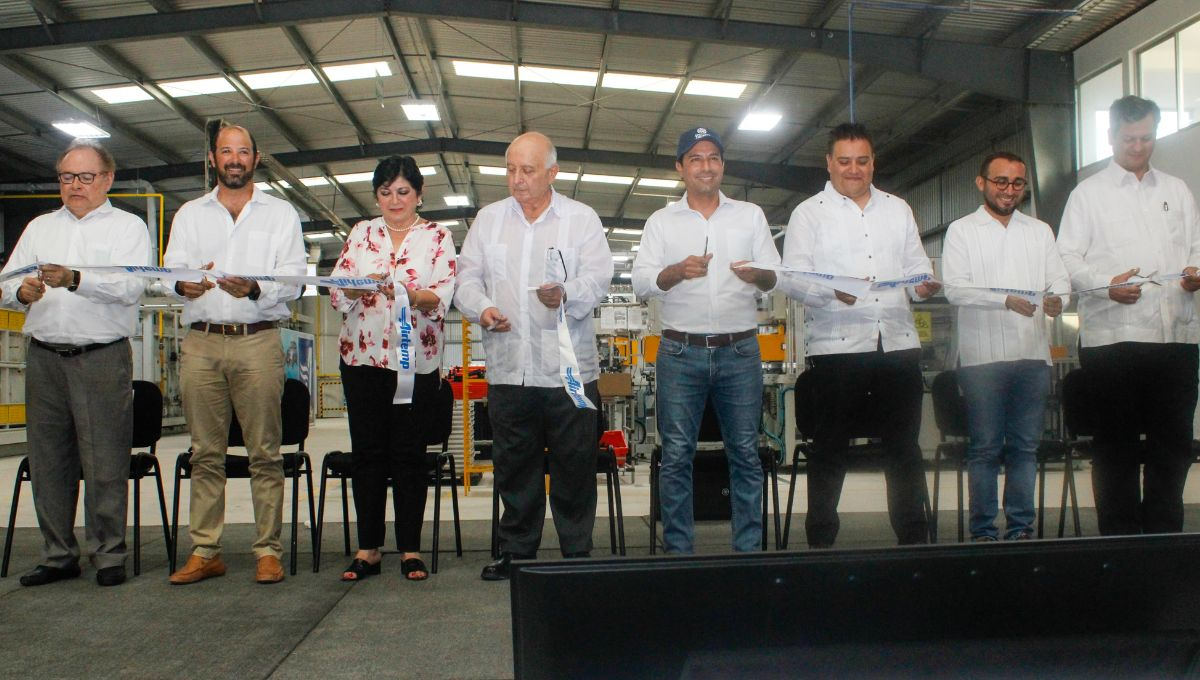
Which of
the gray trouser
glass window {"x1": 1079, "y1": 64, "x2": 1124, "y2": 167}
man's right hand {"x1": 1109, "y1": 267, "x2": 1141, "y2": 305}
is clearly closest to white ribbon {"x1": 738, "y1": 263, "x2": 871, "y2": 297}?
man's right hand {"x1": 1109, "y1": 267, "x2": 1141, "y2": 305}

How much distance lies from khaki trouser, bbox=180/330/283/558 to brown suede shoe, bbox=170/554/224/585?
0.08 ft

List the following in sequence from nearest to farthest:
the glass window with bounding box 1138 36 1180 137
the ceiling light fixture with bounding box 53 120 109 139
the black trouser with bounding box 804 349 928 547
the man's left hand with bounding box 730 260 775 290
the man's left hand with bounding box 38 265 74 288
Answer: the man's left hand with bounding box 38 265 74 288
the man's left hand with bounding box 730 260 775 290
the black trouser with bounding box 804 349 928 547
the glass window with bounding box 1138 36 1180 137
the ceiling light fixture with bounding box 53 120 109 139

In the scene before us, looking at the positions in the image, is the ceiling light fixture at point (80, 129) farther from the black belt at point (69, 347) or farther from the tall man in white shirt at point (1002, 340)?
the tall man in white shirt at point (1002, 340)

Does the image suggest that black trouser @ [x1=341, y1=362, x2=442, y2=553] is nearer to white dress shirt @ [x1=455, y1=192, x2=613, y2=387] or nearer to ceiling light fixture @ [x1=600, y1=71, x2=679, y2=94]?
white dress shirt @ [x1=455, y1=192, x2=613, y2=387]

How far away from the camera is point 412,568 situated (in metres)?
3.21

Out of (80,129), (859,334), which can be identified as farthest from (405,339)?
(80,129)

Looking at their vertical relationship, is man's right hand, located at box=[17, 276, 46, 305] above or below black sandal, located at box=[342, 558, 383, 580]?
above

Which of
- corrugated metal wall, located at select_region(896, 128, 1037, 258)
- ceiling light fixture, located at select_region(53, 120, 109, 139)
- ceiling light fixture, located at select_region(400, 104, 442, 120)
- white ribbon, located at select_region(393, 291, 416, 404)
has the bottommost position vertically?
white ribbon, located at select_region(393, 291, 416, 404)

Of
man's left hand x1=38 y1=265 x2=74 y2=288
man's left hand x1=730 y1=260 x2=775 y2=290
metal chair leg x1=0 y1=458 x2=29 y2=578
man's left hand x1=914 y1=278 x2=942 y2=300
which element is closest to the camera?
man's left hand x1=38 y1=265 x2=74 y2=288

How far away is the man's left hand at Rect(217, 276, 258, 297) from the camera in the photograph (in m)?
2.86

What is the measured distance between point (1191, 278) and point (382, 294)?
8.97 ft

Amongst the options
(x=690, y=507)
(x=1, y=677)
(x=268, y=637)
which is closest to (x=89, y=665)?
(x=1, y=677)

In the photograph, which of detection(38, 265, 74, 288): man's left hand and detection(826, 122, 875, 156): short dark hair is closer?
detection(38, 265, 74, 288): man's left hand

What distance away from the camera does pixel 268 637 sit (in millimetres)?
2436
